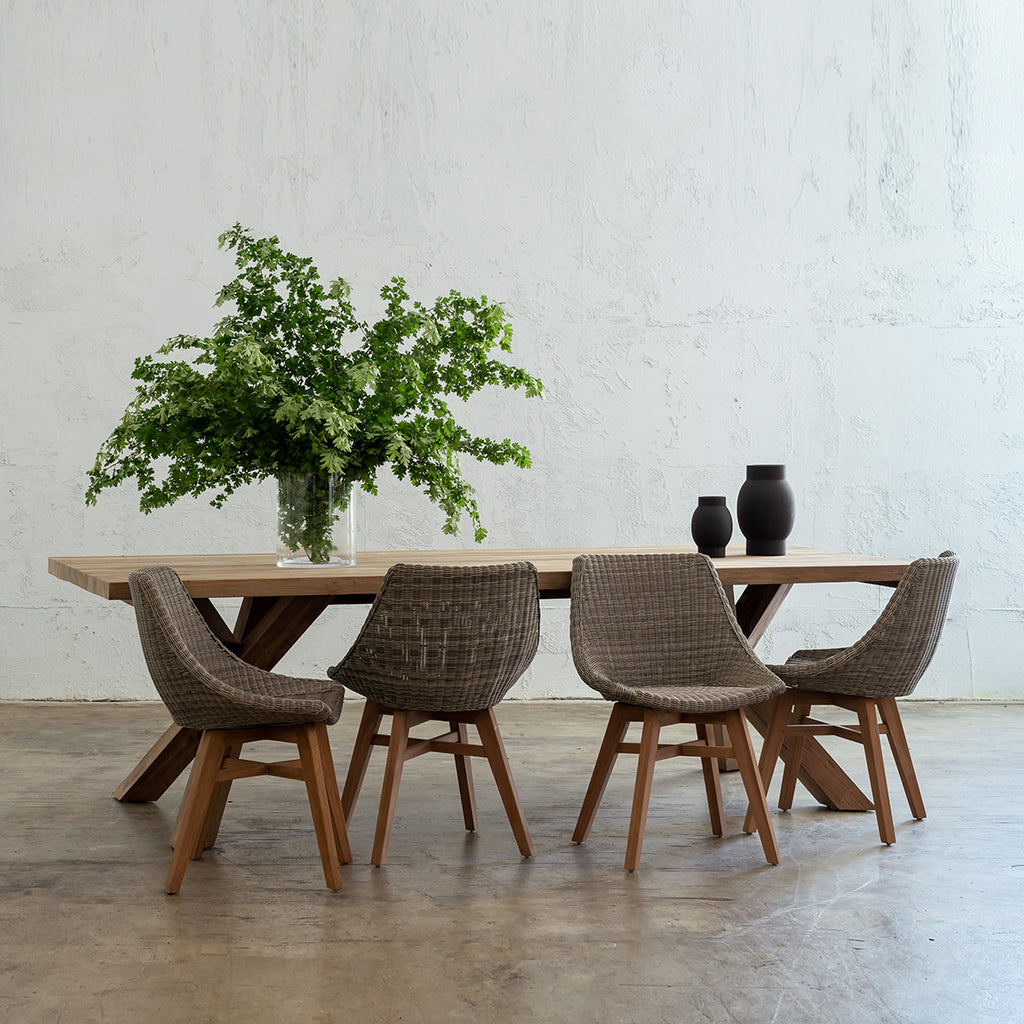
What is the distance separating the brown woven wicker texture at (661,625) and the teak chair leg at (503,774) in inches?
13.4


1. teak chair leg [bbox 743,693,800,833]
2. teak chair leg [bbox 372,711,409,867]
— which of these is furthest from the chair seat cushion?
teak chair leg [bbox 372,711,409,867]

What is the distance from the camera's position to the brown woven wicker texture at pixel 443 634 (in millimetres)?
2922

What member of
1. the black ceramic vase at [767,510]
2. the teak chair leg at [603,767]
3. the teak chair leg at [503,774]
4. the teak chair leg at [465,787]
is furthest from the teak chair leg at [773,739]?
the teak chair leg at [465,787]

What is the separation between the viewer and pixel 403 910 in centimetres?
272

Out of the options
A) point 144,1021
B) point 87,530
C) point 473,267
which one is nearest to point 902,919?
point 144,1021

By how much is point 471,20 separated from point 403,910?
14.7 feet

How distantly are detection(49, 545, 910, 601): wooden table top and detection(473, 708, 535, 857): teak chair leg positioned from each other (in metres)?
0.41

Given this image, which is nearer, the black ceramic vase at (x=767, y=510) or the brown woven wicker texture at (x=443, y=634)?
the brown woven wicker texture at (x=443, y=634)

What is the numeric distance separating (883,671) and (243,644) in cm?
184

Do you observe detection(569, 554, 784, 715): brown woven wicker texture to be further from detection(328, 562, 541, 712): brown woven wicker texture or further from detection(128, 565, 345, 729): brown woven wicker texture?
detection(128, 565, 345, 729): brown woven wicker texture

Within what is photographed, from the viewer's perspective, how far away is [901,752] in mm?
3436

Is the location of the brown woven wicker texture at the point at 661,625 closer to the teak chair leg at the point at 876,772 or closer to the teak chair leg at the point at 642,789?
the teak chair leg at the point at 642,789

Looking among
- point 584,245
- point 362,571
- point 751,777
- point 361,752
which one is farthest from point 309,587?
point 584,245

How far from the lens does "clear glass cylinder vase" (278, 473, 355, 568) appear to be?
3352 mm
